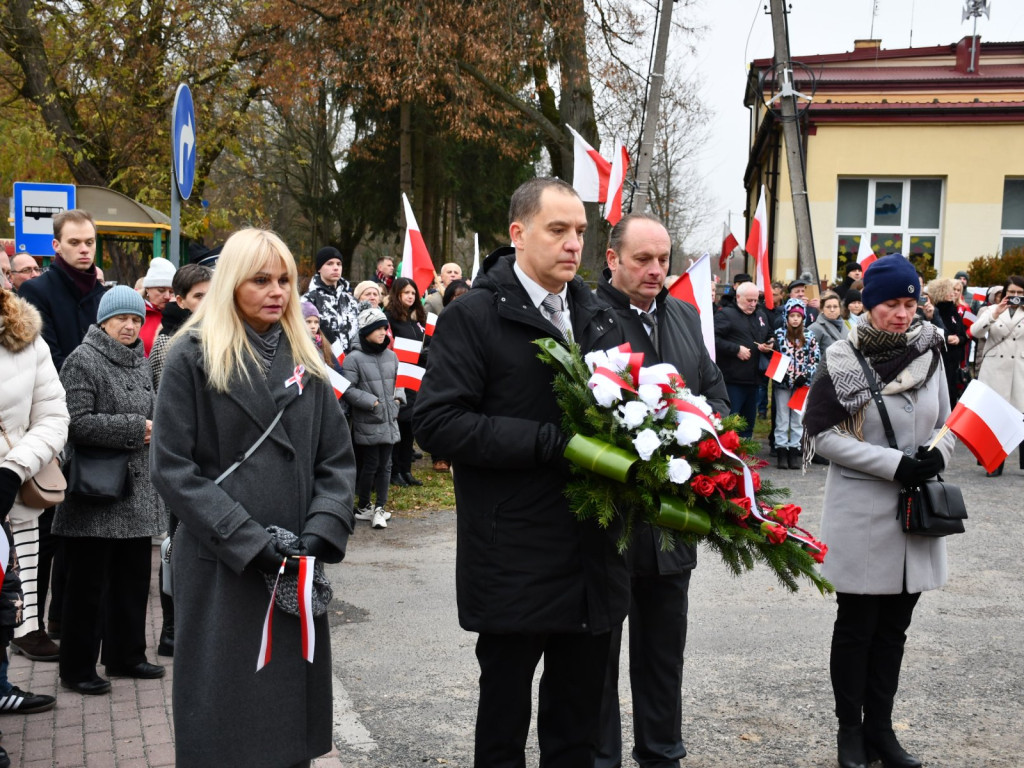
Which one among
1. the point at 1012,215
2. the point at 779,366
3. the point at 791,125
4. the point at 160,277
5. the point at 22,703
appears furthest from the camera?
the point at 1012,215

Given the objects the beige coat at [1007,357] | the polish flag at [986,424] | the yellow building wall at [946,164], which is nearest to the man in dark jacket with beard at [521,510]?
the polish flag at [986,424]

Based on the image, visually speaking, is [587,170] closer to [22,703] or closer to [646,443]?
[22,703]

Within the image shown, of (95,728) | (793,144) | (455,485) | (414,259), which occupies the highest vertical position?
(793,144)

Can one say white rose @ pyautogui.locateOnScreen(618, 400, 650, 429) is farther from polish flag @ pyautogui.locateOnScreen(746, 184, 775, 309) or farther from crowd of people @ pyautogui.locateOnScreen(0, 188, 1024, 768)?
polish flag @ pyautogui.locateOnScreen(746, 184, 775, 309)

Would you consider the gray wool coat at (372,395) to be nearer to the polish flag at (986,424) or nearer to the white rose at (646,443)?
the polish flag at (986,424)

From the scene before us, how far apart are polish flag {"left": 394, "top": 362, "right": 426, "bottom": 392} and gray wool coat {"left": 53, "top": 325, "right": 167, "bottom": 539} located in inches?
188

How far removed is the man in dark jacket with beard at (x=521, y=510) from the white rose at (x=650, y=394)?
283mm

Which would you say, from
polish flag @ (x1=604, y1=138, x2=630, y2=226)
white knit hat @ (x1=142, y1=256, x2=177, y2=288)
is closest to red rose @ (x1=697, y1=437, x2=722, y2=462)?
white knit hat @ (x1=142, y1=256, x2=177, y2=288)

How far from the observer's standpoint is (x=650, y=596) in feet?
14.1

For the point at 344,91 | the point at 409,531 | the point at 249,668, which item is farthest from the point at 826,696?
the point at 344,91

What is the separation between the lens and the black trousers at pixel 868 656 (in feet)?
15.0

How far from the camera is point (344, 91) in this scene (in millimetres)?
25172

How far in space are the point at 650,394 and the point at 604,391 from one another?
16cm

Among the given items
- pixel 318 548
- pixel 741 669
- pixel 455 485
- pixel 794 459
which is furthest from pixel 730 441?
pixel 794 459
